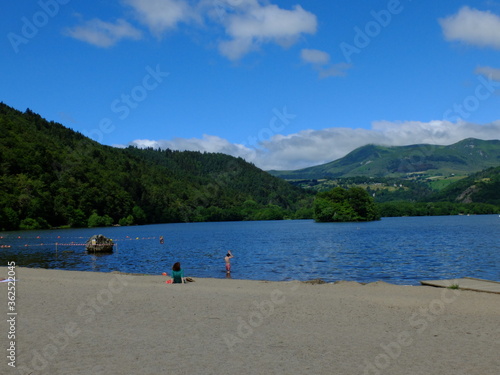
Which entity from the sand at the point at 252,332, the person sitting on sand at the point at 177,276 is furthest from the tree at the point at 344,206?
the sand at the point at 252,332

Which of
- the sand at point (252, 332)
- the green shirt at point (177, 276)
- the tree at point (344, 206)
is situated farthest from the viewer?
the tree at point (344, 206)

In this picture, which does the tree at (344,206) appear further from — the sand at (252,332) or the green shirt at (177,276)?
the sand at (252,332)

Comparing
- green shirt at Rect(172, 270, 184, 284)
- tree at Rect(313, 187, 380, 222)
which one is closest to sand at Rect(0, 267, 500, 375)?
green shirt at Rect(172, 270, 184, 284)

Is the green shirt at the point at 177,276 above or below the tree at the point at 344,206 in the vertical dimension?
below

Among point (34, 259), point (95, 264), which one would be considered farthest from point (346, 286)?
point (34, 259)

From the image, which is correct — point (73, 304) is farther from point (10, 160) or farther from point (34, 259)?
point (10, 160)

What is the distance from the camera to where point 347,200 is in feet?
622

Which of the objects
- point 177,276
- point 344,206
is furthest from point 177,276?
point 344,206

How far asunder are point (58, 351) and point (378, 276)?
28605 millimetres

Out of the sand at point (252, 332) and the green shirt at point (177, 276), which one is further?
the green shirt at point (177, 276)

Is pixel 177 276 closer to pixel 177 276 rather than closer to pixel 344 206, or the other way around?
pixel 177 276

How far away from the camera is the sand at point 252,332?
10.5 metres

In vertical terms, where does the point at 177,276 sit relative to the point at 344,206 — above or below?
below

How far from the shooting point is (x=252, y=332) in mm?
13992
